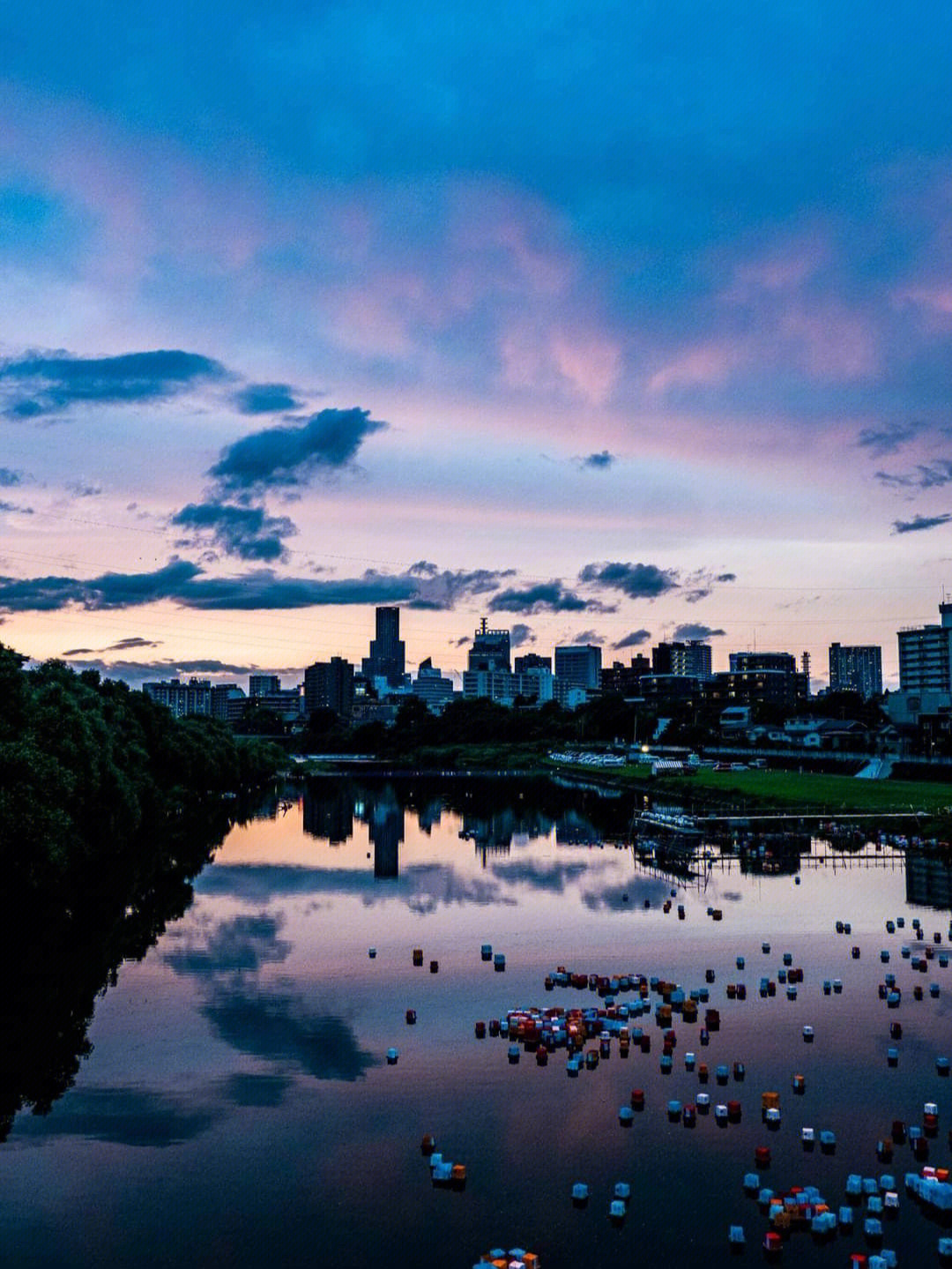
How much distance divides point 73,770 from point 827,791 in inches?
2632

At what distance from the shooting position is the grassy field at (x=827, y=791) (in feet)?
277

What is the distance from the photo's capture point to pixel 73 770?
5091 centimetres

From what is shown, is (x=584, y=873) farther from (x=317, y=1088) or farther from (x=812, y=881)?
(x=317, y=1088)

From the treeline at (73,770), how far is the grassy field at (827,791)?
4767 cm

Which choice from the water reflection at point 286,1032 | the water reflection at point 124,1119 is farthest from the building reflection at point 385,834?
the water reflection at point 124,1119

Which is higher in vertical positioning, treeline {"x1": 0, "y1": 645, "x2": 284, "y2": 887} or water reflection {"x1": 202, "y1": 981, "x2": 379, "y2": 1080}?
treeline {"x1": 0, "y1": 645, "x2": 284, "y2": 887}

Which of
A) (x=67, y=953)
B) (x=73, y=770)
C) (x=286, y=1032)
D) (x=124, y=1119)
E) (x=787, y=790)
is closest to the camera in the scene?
(x=124, y=1119)

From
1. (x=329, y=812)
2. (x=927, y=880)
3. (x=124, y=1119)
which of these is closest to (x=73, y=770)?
(x=124, y=1119)

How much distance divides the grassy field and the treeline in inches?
1877

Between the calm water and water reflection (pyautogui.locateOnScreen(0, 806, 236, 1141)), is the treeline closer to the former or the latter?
water reflection (pyautogui.locateOnScreen(0, 806, 236, 1141))

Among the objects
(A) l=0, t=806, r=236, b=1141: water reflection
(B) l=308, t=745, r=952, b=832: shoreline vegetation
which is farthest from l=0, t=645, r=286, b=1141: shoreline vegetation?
(B) l=308, t=745, r=952, b=832: shoreline vegetation

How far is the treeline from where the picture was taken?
4134 centimetres

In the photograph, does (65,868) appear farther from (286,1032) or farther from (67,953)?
(286,1032)

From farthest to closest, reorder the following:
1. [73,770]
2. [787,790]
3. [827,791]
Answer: [787,790] → [827,791] → [73,770]
